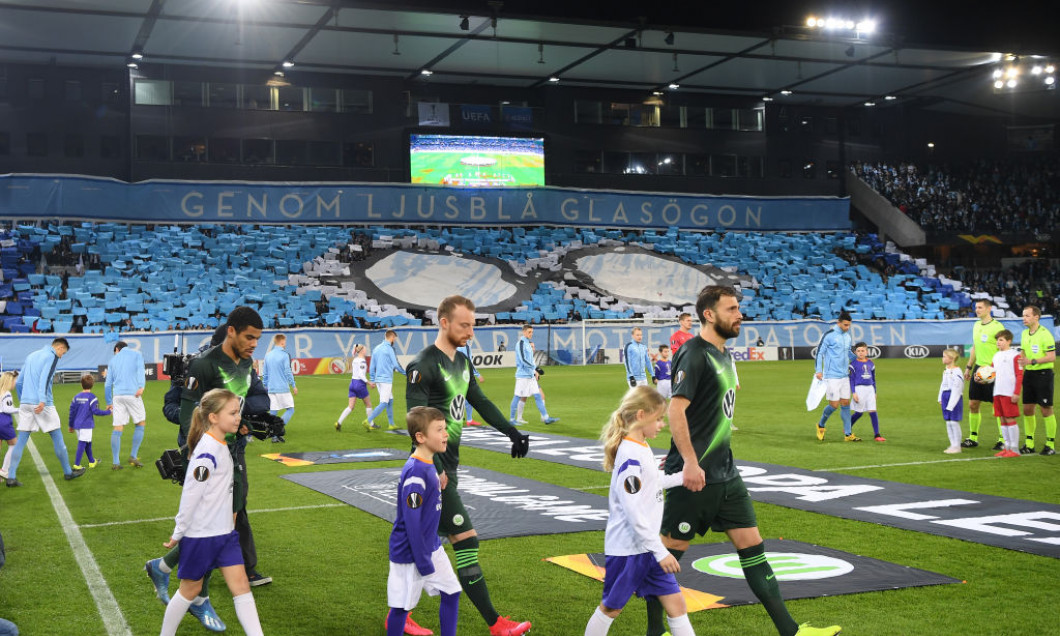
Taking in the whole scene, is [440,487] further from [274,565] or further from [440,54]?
[440,54]

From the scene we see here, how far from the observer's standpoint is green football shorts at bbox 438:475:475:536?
6.91 meters

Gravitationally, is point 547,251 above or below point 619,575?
above

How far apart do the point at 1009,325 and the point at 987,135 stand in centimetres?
2275

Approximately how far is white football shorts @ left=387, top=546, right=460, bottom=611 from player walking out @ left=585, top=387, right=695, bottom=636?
930 mm

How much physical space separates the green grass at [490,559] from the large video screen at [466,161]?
3619cm

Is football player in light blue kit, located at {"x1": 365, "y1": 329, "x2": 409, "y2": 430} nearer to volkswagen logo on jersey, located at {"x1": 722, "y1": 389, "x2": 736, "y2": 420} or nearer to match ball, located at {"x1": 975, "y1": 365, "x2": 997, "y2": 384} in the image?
match ball, located at {"x1": 975, "y1": 365, "x2": 997, "y2": 384}

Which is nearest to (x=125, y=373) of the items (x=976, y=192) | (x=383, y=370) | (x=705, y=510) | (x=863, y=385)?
(x=383, y=370)

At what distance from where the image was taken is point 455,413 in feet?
24.1

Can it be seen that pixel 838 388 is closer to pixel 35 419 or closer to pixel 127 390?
pixel 127 390

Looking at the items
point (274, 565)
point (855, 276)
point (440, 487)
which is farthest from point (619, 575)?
point (855, 276)

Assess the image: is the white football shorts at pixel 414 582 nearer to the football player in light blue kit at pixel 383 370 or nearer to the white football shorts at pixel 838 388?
the white football shorts at pixel 838 388

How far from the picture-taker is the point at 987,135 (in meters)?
65.1

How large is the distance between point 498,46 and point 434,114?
29.0 ft

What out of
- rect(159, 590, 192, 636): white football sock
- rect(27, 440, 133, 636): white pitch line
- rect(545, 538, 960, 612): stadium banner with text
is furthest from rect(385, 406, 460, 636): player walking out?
rect(27, 440, 133, 636): white pitch line
